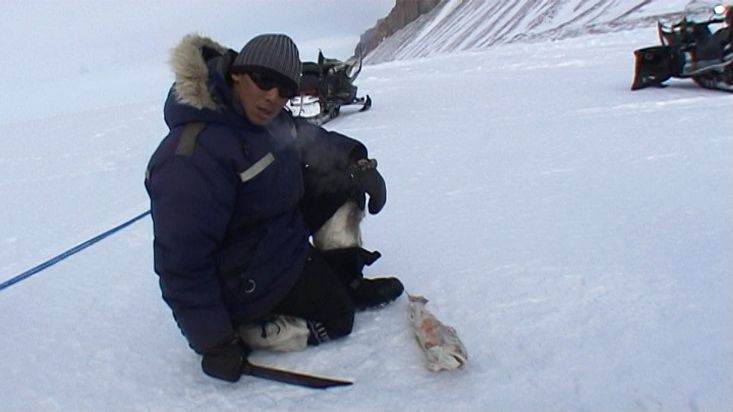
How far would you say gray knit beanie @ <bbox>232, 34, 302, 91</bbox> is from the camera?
1.57 metres

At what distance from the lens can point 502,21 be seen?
46.0 meters

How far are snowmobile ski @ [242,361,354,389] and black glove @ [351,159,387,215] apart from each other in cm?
56

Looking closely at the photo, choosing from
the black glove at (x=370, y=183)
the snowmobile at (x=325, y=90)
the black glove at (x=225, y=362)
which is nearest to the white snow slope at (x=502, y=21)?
the snowmobile at (x=325, y=90)

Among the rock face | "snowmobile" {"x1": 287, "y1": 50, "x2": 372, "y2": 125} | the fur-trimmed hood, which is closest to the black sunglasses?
the fur-trimmed hood

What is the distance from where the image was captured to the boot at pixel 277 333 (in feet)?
6.04

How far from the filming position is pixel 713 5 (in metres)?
6.09

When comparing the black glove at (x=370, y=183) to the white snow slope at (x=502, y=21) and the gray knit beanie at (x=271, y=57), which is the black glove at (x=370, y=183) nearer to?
the gray knit beanie at (x=271, y=57)

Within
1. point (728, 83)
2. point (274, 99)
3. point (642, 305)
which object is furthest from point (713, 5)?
point (274, 99)

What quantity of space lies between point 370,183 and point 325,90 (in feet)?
16.5

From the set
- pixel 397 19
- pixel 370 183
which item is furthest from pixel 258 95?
pixel 397 19

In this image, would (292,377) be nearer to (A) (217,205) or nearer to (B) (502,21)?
(A) (217,205)

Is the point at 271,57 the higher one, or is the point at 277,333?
the point at 271,57

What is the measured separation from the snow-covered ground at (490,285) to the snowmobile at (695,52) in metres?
0.96

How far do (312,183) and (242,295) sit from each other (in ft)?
1.56
